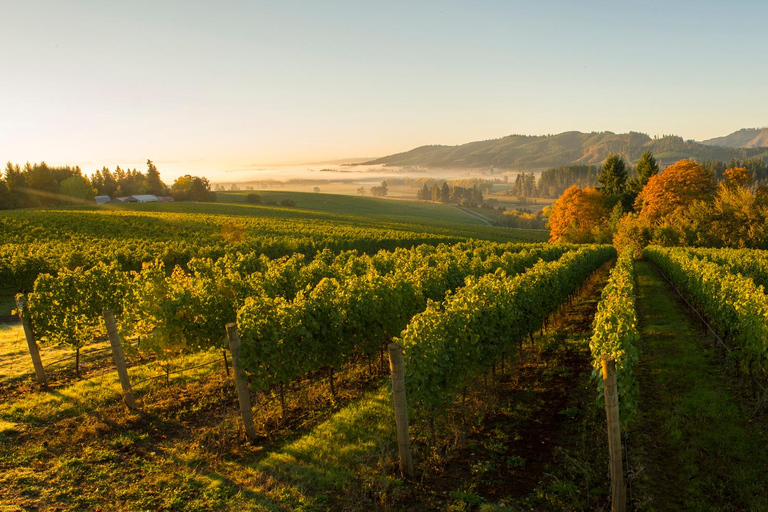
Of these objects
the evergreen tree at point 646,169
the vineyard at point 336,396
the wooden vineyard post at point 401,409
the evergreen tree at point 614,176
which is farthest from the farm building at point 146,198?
the wooden vineyard post at point 401,409

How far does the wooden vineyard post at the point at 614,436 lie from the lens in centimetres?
574

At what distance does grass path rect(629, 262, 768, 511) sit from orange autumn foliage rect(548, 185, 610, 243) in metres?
52.8

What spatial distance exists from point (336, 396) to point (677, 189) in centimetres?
6136

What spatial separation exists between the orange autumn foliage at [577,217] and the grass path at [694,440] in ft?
173

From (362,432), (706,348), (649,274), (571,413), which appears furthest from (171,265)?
(649,274)

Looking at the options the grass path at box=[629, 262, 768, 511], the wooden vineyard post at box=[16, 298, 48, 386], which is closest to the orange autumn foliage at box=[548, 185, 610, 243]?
the grass path at box=[629, 262, 768, 511]

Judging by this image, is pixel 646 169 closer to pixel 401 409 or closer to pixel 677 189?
pixel 677 189

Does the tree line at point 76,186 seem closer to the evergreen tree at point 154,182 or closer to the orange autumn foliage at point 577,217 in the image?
the evergreen tree at point 154,182

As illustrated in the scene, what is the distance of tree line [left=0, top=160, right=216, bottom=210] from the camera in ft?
247

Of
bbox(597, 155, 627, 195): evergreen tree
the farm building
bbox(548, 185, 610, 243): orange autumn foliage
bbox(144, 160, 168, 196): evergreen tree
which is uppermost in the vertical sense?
bbox(144, 160, 168, 196): evergreen tree

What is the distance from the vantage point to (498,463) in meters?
7.09

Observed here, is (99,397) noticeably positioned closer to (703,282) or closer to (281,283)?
(281,283)

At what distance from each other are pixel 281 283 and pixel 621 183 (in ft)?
254

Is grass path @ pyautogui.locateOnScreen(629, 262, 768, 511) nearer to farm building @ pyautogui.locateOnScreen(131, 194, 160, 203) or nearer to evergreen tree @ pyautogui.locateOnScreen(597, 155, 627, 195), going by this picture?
evergreen tree @ pyautogui.locateOnScreen(597, 155, 627, 195)
